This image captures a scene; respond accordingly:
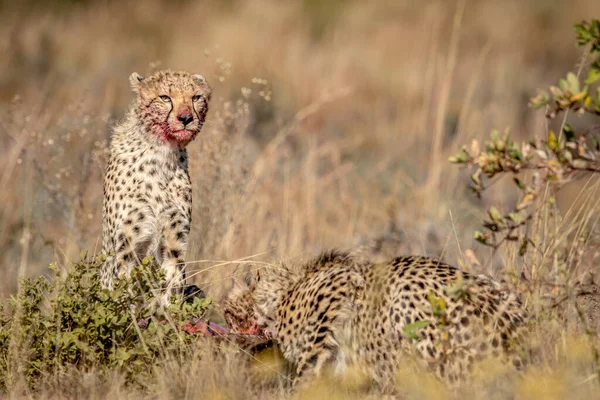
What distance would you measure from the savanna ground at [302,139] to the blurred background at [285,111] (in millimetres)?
34

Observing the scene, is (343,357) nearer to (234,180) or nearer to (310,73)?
(234,180)

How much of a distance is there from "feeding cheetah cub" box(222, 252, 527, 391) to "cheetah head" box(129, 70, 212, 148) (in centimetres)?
79

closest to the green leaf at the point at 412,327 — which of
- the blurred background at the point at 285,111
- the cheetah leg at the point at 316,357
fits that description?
the cheetah leg at the point at 316,357

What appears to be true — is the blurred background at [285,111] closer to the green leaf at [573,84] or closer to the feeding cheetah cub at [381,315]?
the feeding cheetah cub at [381,315]

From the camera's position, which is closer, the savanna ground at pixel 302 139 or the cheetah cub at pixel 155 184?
the savanna ground at pixel 302 139

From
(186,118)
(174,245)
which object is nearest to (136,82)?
(186,118)

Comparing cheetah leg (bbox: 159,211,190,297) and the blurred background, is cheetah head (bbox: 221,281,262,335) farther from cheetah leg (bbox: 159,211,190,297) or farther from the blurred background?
cheetah leg (bbox: 159,211,190,297)

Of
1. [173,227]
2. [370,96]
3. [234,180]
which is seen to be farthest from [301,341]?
[370,96]

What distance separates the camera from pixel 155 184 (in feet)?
18.2

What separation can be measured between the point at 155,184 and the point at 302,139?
5.62 metres

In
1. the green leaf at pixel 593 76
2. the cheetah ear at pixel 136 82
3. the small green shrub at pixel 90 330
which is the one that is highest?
the green leaf at pixel 593 76

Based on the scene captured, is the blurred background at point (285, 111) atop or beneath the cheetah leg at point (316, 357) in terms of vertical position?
atop

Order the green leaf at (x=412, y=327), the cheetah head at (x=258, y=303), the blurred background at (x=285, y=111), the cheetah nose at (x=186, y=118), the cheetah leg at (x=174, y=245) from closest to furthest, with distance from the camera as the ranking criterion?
1. the green leaf at (x=412, y=327)
2. the cheetah head at (x=258, y=303)
3. the cheetah nose at (x=186, y=118)
4. the cheetah leg at (x=174, y=245)
5. the blurred background at (x=285, y=111)

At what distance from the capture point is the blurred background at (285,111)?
271 inches
